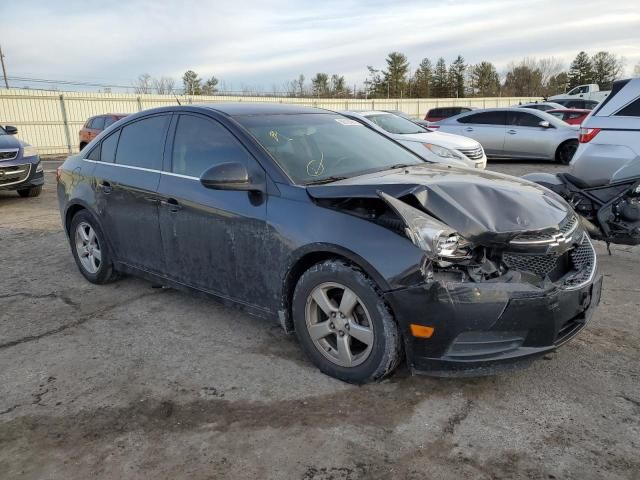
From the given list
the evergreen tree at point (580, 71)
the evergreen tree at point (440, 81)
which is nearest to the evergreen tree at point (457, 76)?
the evergreen tree at point (440, 81)

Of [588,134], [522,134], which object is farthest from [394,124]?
[588,134]

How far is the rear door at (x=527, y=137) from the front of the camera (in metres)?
13.9

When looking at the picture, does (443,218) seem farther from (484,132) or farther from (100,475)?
(484,132)

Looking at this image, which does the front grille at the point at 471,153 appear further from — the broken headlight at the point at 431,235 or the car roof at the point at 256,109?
the broken headlight at the point at 431,235

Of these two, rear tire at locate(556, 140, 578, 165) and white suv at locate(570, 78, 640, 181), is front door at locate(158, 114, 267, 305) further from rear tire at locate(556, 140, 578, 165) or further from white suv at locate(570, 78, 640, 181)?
rear tire at locate(556, 140, 578, 165)

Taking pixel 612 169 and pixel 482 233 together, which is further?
pixel 612 169

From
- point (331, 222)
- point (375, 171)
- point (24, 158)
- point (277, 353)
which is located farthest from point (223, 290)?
point (24, 158)

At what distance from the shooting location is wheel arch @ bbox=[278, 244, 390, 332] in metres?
2.83

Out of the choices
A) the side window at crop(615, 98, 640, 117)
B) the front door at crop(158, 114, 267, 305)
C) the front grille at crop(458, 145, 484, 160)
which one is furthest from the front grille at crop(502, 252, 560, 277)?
the front grille at crop(458, 145, 484, 160)

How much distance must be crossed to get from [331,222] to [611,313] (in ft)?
8.30

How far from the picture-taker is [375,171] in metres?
3.71

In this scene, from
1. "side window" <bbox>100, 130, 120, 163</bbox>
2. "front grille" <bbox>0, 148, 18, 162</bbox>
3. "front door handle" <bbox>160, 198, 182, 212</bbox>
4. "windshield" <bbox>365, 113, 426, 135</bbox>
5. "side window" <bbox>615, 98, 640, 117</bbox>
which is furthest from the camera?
"windshield" <bbox>365, 113, 426, 135</bbox>

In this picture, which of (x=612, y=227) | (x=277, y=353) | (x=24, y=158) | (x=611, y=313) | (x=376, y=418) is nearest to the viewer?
(x=376, y=418)

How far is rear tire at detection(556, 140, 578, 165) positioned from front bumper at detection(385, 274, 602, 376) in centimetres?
1223
